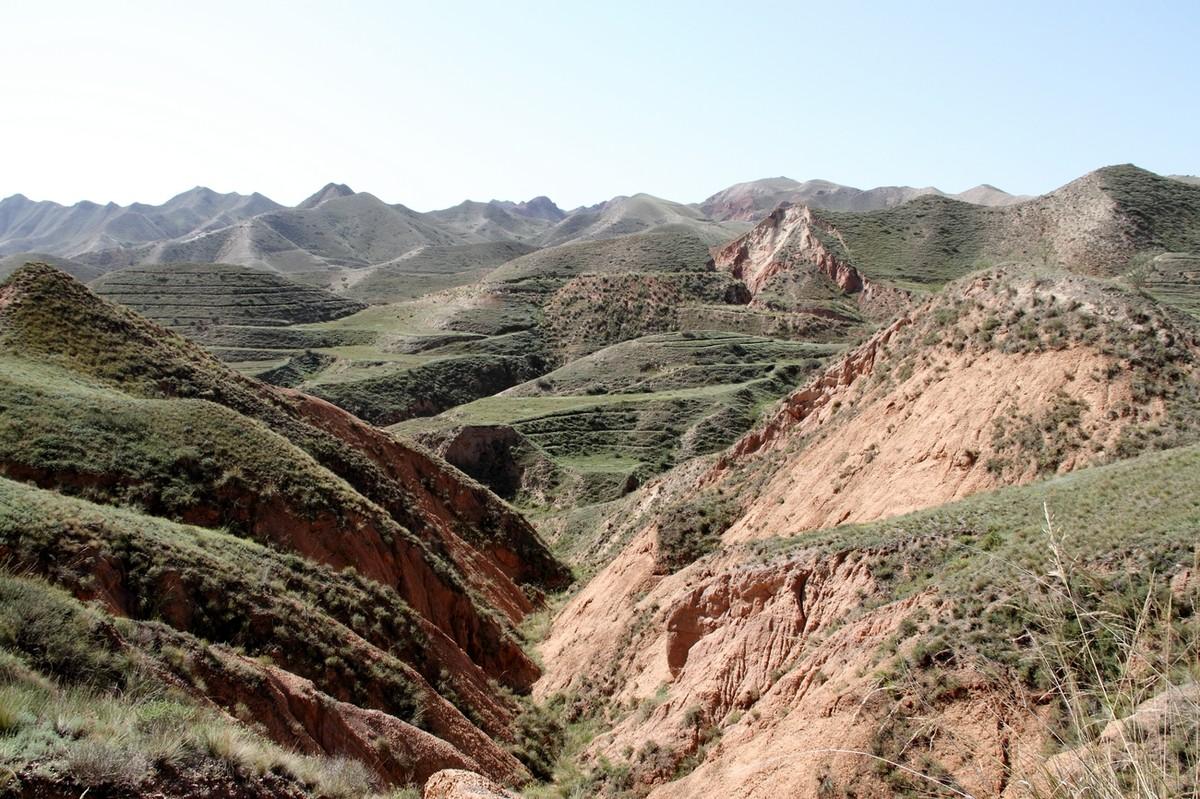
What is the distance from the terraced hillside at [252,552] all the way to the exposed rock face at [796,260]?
63479 mm

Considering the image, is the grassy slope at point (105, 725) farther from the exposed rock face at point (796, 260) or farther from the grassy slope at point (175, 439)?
the exposed rock face at point (796, 260)

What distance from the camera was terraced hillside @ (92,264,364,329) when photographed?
99.1 metres

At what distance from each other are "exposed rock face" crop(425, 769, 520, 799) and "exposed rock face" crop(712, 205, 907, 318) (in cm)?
7908

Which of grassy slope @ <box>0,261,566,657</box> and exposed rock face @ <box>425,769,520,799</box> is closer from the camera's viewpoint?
exposed rock face @ <box>425,769,520,799</box>

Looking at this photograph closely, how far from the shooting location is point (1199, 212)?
88500 millimetres

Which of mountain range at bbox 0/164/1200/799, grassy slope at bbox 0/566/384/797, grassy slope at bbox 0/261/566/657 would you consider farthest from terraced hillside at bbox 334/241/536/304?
grassy slope at bbox 0/566/384/797

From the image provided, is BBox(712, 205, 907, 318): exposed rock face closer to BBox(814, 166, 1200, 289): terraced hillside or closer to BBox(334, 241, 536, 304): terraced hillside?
BBox(814, 166, 1200, 289): terraced hillside

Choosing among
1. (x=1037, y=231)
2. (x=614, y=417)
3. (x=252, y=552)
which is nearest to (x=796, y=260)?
(x=1037, y=231)

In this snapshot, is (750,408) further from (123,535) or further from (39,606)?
(39,606)

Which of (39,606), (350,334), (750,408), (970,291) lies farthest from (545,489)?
(350,334)

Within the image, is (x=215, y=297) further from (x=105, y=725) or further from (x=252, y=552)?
(x=105, y=725)

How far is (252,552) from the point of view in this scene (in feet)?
62.2

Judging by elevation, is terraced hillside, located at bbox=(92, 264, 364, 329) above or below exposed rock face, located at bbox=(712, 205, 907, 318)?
below

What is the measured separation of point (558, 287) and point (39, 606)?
99.4m
